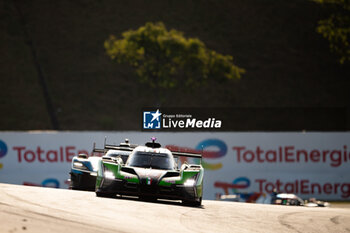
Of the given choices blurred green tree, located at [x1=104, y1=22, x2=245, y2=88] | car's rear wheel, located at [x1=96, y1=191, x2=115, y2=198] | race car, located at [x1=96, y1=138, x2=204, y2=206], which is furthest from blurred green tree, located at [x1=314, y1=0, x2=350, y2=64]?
car's rear wheel, located at [x1=96, y1=191, x2=115, y2=198]

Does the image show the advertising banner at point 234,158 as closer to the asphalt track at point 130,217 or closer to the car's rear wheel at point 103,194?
the asphalt track at point 130,217

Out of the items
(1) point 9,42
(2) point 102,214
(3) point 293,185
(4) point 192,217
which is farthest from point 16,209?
(1) point 9,42

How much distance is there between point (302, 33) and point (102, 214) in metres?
61.9

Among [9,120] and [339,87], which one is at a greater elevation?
[339,87]

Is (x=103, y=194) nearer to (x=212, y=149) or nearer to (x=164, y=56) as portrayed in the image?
(x=212, y=149)

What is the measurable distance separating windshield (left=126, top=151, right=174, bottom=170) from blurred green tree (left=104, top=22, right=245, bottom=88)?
33.3m

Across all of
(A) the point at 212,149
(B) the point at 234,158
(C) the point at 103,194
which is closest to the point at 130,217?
(C) the point at 103,194

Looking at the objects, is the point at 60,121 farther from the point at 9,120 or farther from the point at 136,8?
the point at 136,8

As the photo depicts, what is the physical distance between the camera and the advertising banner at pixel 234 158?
23656mm

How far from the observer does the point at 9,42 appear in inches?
2469

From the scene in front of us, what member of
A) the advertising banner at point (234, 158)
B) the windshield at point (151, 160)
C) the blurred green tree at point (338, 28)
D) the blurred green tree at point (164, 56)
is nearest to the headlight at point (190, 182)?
the windshield at point (151, 160)

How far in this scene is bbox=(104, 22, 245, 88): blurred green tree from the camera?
48156 mm

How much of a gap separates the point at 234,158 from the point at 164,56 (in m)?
25.1

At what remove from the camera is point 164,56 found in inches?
1919
